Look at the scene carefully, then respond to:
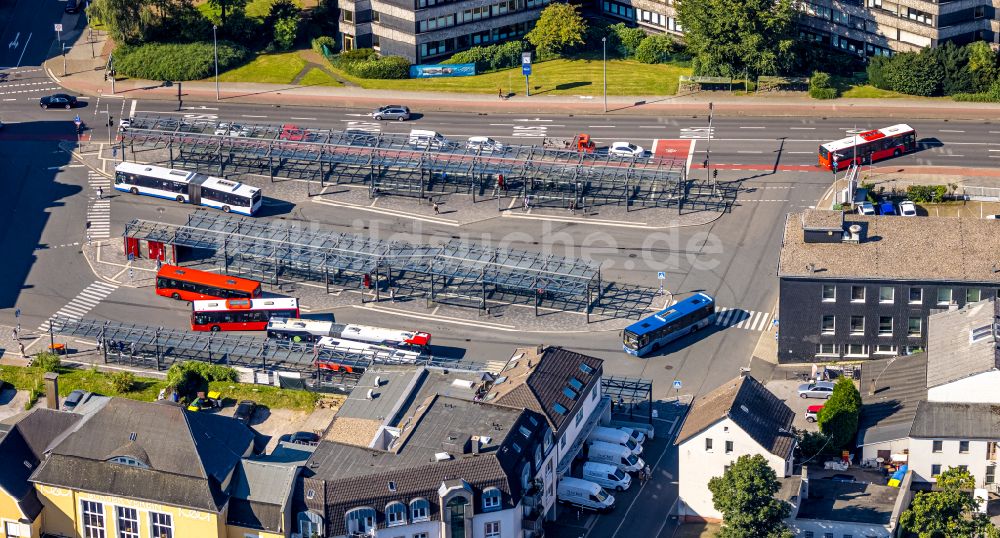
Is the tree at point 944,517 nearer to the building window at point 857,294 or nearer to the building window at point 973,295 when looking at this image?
the building window at point 973,295

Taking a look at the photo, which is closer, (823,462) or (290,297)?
(823,462)

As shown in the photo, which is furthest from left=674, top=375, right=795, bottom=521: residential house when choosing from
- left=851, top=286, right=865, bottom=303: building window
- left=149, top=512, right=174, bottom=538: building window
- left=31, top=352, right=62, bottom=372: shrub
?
left=31, top=352, right=62, bottom=372: shrub

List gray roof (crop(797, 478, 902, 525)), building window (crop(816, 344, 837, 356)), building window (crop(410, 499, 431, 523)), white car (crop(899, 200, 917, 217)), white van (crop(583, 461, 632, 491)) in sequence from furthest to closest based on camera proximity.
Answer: white car (crop(899, 200, 917, 217))
building window (crop(816, 344, 837, 356))
white van (crop(583, 461, 632, 491))
gray roof (crop(797, 478, 902, 525))
building window (crop(410, 499, 431, 523))

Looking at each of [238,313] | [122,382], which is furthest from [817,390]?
[122,382]

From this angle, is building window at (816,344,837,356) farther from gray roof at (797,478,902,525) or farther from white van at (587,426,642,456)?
gray roof at (797,478,902,525)

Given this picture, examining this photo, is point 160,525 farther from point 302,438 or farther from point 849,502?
point 849,502

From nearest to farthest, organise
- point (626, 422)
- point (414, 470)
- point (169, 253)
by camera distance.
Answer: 1. point (414, 470)
2. point (626, 422)
3. point (169, 253)

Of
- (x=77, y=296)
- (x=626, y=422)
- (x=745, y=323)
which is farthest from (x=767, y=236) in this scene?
(x=77, y=296)

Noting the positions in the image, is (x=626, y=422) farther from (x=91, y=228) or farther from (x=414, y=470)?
(x=91, y=228)
